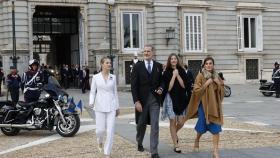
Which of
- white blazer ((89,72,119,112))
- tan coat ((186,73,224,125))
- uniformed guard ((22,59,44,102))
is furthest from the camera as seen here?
uniformed guard ((22,59,44,102))

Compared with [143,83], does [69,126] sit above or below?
below

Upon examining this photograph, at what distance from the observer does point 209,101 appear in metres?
8.45

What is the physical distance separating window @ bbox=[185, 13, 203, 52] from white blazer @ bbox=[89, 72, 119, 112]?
80.5ft

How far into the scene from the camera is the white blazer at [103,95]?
8625 millimetres

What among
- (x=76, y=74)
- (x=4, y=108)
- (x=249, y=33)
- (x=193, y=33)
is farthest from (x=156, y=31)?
(x=4, y=108)

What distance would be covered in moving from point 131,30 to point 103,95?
888 inches

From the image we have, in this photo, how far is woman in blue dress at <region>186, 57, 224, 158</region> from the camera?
8.41 m

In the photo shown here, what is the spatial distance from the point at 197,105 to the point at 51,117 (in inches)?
159

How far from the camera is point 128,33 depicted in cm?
3100

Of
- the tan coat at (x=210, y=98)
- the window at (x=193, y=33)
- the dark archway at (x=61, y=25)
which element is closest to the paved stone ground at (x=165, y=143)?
the tan coat at (x=210, y=98)

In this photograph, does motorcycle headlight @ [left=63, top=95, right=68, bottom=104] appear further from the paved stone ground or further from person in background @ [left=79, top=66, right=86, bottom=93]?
person in background @ [left=79, top=66, right=86, bottom=93]

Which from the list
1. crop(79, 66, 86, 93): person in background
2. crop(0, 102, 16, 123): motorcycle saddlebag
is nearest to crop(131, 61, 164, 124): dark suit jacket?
crop(0, 102, 16, 123): motorcycle saddlebag

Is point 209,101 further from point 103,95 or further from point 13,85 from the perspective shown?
point 13,85

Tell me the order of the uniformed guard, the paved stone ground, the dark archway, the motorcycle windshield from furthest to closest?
1. the dark archway
2. the uniformed guard
3. the motorcycle windshield
4. the paved stone ground
